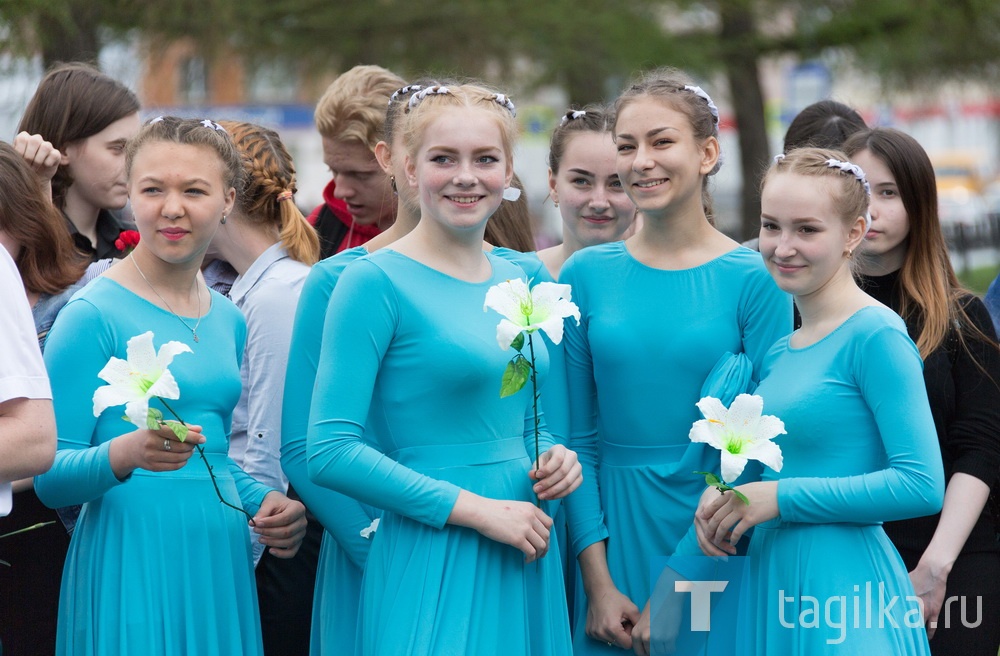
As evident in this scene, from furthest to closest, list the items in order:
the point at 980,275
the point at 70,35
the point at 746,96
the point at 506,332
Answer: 1. the point at 980,275
2. the point at 746,96
3. the point at 70,35
4. the point at 506,332

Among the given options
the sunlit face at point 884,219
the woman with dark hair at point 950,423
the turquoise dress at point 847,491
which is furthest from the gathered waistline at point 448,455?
the sunlit face at point 884,219

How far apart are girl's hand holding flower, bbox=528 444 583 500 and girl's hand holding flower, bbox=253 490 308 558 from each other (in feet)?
2.51

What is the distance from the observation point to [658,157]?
3.56 meters

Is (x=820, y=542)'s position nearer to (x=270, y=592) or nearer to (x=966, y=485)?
(x=966, y=485)

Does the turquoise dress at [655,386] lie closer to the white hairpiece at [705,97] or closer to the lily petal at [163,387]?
the white hairpiece at [705,97]

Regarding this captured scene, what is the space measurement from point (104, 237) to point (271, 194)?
86cm

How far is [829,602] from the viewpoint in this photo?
3.15m

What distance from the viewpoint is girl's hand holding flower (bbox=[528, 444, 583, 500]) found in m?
3.20

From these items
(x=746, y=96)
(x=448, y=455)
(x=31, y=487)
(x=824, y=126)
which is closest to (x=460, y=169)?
(x=448, y=455)

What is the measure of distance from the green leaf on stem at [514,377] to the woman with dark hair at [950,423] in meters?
1.46

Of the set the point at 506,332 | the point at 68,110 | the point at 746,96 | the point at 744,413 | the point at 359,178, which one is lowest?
the point at 744,413

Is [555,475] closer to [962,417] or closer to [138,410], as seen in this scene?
[138,410]

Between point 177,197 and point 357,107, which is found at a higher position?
point 357,107

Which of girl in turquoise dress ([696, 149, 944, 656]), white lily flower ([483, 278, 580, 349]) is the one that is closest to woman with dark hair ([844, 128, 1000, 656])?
girl in turquoise dress ([696, 149, 944, 656])
